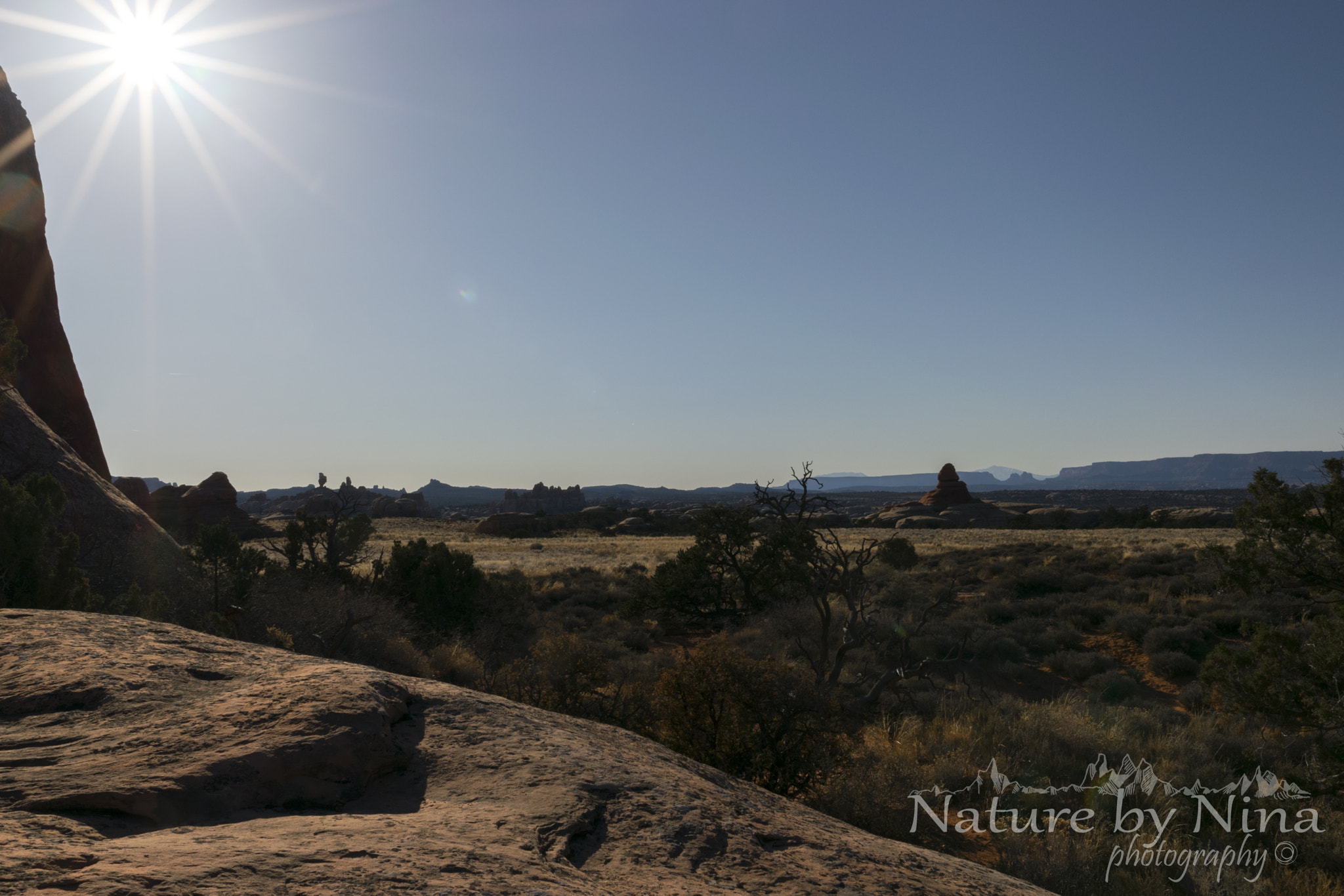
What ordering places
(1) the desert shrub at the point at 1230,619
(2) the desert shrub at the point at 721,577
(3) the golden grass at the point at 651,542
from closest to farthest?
1. (1) the desert shrub at the point at 1230,619
2. (2) the desert shrub at the point at 721,577
3. (3) the golden grass at the point at 651,542

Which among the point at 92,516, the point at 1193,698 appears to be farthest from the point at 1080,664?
the point at 92,516

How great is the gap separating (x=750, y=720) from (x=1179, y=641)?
40.5ft

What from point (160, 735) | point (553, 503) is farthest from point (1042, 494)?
point (160, 735)

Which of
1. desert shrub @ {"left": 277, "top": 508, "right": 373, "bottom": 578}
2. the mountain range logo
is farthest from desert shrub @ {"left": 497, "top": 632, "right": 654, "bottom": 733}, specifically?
desert shrub @ {"left": 277, "top": 508, "right": 373, "bottom": 578}

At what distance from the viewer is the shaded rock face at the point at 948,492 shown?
69812 mm

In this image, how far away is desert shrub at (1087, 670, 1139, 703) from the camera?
1090 cm

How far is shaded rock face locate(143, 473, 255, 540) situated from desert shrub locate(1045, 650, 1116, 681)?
44.6 metres

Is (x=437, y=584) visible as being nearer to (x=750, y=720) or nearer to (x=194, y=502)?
(x=750, y=720)

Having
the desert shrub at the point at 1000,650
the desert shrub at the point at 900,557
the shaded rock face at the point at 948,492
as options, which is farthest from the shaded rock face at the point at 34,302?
the shaded rock face at the point at 948,492

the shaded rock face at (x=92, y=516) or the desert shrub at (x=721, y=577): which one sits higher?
the shaded rock face at (x=92, y=516)

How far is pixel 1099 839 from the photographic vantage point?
545 cm

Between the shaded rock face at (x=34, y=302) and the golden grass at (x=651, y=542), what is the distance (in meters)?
9.83

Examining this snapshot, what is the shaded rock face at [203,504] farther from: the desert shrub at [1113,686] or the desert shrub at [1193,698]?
the desert shrub at [1193,698]

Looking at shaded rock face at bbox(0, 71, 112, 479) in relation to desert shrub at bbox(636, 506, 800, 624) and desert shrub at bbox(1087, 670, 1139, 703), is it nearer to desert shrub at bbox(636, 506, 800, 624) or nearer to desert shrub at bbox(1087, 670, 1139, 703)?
desert shrub at bbox(636, 506, 800, 624)
